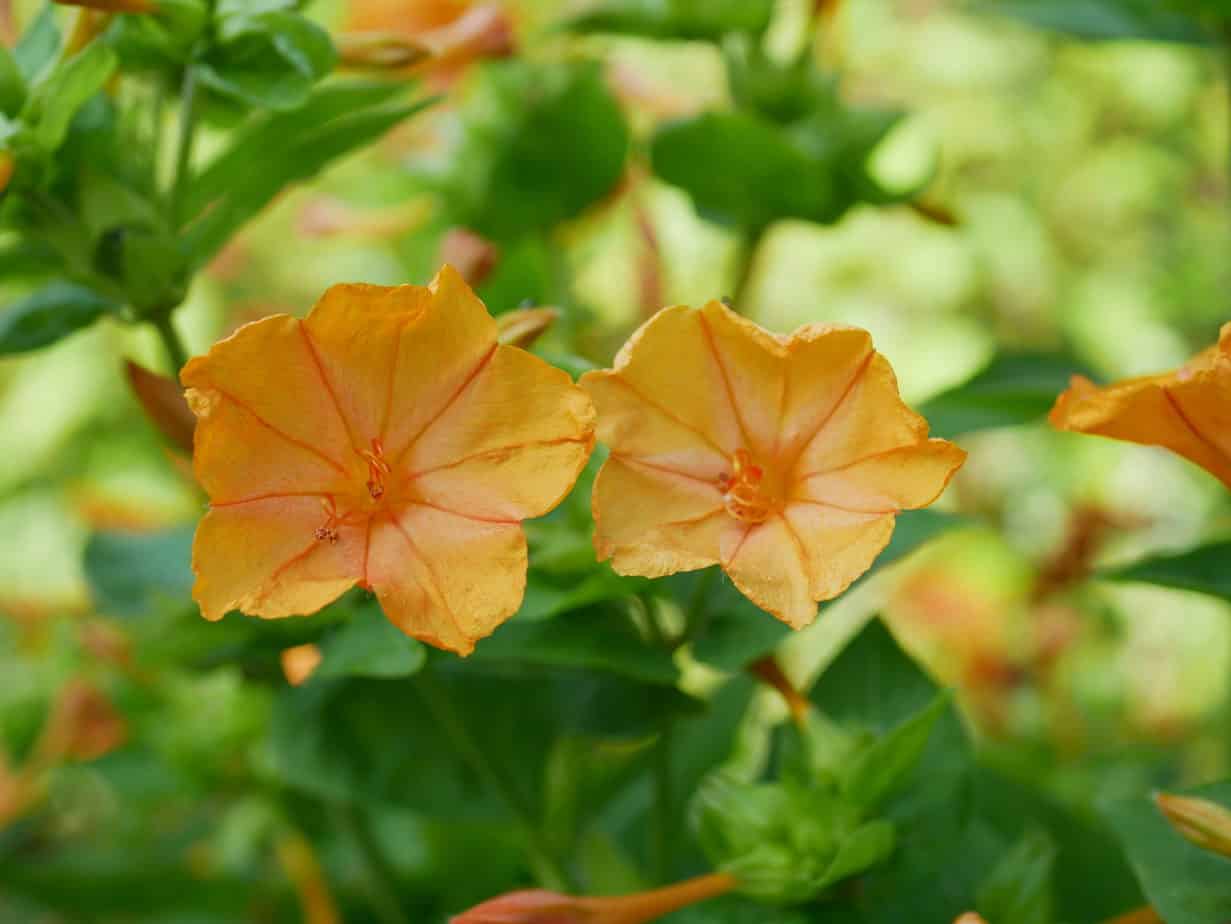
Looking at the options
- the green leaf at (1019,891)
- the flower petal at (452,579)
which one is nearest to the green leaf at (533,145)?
the flower petal at (452,579)

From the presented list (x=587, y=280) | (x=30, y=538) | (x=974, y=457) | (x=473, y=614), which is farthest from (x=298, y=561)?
(x=974, y=457)

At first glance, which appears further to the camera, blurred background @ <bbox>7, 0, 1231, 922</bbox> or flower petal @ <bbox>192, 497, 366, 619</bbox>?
Result: blurred background @ <bbox>7, 0, 1231, 922</bbox>

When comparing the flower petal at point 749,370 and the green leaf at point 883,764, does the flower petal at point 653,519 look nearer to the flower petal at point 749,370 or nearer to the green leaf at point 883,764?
the flower petal at point 749,370

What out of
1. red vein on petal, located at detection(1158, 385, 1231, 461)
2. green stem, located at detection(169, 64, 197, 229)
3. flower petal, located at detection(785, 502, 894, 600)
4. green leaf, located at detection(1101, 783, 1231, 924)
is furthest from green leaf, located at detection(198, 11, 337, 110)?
green leaf, located at detection(1101, 783, 1231, 924)

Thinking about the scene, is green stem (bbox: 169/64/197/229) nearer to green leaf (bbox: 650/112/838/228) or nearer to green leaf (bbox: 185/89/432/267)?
green leaf (bbox: 185/89/432/267)

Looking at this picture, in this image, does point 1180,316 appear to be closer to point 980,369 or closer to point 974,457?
point 974,457

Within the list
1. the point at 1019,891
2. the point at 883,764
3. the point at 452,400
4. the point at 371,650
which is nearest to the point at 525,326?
the point at 452,400

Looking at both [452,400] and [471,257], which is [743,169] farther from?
[452,400]

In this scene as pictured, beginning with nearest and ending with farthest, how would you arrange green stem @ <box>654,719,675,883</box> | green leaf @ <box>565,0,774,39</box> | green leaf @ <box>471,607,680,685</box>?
green leaf @ <box>471,607,680,685</box> → green stem @ <box>654,719,675,883</box> → green leaf @ <box>565,0,774,39</box>
